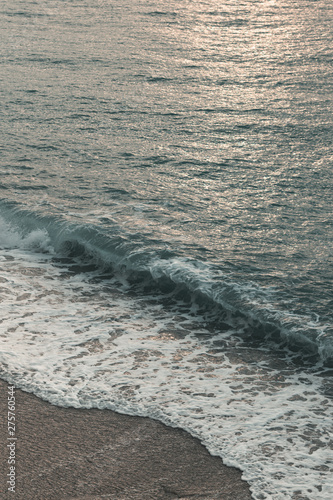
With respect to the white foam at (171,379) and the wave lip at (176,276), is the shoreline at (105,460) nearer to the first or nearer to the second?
the white foam at (171,379)

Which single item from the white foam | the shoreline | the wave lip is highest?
the wave lip

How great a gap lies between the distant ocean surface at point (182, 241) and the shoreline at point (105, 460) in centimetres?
17

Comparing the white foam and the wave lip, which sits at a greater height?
the wave lip

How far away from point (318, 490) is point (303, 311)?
289 cm

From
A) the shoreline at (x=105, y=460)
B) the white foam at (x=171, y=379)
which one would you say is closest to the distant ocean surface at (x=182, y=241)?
the white foam at (x=171, y=379)

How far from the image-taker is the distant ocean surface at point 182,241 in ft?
17.6

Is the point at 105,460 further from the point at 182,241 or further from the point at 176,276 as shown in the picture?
the point at 182,241

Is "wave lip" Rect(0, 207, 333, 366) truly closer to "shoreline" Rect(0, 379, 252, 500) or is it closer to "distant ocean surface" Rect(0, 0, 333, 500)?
"distant ocean surface" Rect(0, 0, 333, 500)

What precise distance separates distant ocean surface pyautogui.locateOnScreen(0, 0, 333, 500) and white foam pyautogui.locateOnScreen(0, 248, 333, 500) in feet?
0.07

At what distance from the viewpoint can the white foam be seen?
15.4 feet

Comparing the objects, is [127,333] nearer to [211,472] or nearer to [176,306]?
[176,306]

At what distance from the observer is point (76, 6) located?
2489 centimetres

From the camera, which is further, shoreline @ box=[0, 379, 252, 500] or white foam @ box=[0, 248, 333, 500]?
white foam @ box=[0, 248, 333, 500]

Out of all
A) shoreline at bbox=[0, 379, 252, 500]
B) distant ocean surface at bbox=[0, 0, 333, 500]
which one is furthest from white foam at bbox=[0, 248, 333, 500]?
shoreline at bbox=[0, 379, 252, 500]
